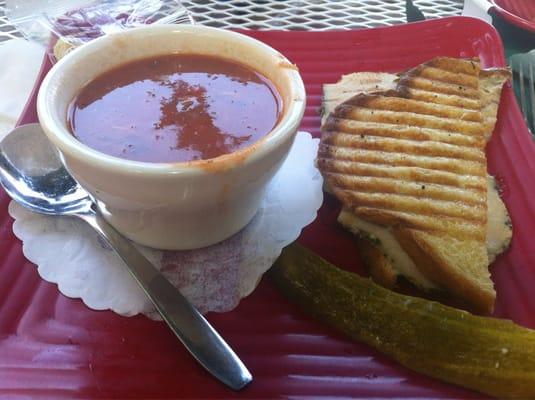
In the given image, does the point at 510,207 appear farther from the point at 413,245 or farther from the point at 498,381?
the point at 498,381

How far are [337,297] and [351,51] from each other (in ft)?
3.57

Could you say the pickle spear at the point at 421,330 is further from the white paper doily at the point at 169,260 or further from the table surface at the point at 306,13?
the table surface at the point at 306,13

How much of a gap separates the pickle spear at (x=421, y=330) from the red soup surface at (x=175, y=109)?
14.2 inches

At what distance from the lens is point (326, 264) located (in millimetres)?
1244

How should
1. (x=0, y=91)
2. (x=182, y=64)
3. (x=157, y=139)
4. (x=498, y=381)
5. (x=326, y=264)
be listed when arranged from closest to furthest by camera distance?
(x=498, y=381), (x=157, y=139), (x=326, y=264), (x=182, y=64), (x=0, y=91)

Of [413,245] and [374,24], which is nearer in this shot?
[413,245]

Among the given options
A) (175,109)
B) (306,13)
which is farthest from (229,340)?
(306,13)

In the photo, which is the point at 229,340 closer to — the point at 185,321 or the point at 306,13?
the point at 185,321

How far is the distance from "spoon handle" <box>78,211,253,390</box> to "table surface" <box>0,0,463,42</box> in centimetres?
135

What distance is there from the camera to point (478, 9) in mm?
2109

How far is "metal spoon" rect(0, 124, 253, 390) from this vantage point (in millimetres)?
1054

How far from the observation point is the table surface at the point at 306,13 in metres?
2.27

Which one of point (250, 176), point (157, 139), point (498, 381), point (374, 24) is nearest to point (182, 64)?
point (157, 139)

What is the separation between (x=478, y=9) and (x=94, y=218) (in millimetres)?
1738
